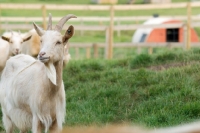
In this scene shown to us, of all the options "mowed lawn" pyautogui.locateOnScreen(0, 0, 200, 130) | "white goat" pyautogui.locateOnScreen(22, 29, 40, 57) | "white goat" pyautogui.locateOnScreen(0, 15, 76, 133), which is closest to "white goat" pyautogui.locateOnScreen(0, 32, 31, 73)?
"white goat" pyautogui.locateOnScreen(22, 29, 40, 57)

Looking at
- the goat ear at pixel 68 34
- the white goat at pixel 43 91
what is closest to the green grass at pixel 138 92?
the white goat at pixel 43 91

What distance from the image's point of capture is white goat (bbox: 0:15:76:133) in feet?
23.0

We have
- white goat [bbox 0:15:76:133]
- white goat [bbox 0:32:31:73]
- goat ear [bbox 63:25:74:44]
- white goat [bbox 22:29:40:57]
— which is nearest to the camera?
white goat [bbox 0:15:76:133]

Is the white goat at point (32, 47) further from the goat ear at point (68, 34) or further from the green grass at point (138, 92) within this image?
the goat ear at point (68, 34)

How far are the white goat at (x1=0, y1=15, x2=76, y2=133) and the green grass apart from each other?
4.88 ft

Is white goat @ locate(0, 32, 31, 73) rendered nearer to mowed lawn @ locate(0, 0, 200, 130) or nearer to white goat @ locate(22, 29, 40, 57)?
white goat @ locate(22, 29, 40, 57)

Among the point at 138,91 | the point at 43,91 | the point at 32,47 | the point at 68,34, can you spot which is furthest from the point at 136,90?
the point at 32,47

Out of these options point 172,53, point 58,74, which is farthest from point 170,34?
point 58,74

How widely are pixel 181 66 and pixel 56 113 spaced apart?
4638 mm

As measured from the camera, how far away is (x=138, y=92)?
10023 mm

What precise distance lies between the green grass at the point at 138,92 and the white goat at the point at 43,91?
1.49 m

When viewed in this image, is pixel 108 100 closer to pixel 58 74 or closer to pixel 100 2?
pixel 58 74

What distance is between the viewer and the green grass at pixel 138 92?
870cm

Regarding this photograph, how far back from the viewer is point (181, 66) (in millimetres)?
11047
